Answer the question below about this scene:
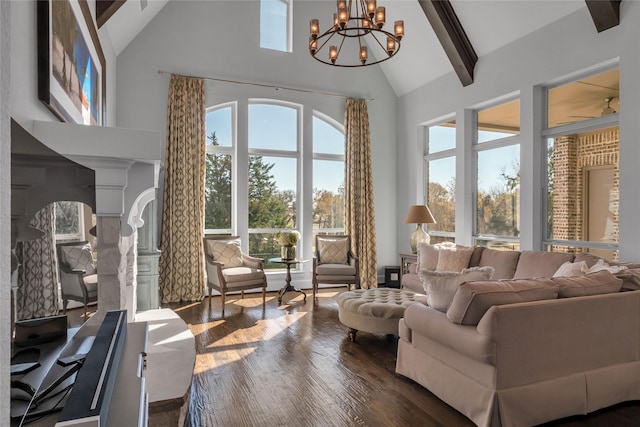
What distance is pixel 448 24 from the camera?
18.4ft

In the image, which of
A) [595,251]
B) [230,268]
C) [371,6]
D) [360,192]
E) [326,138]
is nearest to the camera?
[371,6]

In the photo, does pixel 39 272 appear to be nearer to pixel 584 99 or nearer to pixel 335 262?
pixel 584 99

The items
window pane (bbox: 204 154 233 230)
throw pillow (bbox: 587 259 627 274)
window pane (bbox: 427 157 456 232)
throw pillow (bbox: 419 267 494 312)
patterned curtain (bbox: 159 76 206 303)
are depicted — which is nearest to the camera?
throw pillow (bbox: 419 267 494 312)

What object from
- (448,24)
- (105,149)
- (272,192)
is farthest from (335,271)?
(105,149)

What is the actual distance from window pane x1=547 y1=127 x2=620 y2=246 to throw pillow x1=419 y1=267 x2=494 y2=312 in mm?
2391

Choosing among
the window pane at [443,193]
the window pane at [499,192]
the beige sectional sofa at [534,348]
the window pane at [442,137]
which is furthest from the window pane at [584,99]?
the beige sectional sofa at [534,348]

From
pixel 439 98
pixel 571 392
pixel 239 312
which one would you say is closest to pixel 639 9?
pixel 439 98

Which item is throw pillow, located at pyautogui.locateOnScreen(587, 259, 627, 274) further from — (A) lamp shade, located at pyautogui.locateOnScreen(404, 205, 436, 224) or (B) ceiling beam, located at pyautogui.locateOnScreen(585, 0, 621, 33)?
(A) lamp shade, located at pyautogui.locateOnScreen(404, 205, 436, 224)

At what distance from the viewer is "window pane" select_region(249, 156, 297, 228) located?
22.0ft

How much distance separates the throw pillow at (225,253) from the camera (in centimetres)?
548

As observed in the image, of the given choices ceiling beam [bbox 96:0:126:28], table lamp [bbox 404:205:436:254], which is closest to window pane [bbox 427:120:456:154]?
table lamp [bbox 404:205:436:254]

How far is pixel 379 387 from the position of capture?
2.96 m

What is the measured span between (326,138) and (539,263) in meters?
4.24

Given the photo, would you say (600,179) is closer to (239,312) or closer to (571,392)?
(571,392)
